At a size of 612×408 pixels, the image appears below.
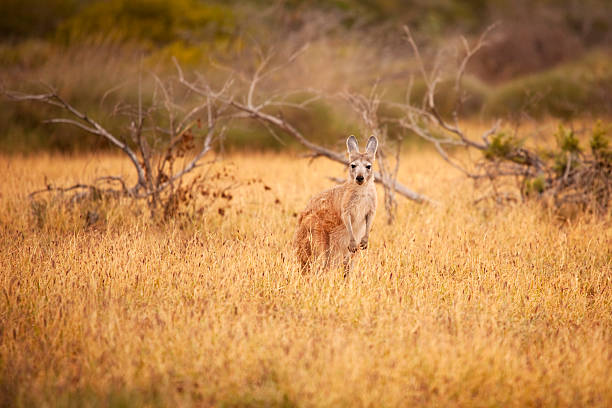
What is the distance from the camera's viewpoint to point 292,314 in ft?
16.2

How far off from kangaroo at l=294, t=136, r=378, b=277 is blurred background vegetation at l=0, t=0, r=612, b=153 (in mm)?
2921

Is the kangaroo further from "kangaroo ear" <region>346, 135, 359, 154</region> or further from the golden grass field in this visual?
the golden grass field

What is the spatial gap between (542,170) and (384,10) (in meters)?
33.8

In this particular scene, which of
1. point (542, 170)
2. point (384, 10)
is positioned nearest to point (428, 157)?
point (542, 170)

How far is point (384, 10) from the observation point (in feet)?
132

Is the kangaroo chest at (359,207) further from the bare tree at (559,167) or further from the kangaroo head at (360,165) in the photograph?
the bare tree at (559,167)

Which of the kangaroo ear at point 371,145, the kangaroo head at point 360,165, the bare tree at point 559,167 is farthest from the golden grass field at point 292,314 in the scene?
the kangaroo ear at point 371,145

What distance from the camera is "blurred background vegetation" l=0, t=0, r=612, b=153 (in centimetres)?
1328

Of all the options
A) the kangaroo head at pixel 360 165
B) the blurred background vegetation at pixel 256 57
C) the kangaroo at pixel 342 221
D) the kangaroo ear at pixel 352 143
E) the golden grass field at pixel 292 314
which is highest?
the blurred background vegetation at pixel 256 57

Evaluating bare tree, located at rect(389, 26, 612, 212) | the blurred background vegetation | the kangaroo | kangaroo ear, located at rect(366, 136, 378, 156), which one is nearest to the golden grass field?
the kangaroo

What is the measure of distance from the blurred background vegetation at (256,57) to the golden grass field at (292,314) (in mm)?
2191

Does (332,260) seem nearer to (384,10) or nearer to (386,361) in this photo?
(386,361)

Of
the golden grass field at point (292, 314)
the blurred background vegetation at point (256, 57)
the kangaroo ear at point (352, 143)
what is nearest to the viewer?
the golden grass field at point (292, 314)

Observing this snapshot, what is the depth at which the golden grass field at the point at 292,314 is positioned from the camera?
12.3 ft
